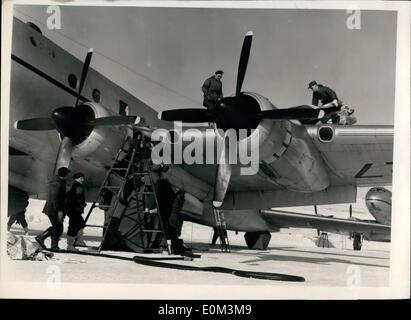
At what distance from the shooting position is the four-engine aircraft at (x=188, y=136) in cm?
820

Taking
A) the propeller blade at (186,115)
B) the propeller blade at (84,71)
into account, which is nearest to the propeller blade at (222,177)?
the propeller blade at (186,115)

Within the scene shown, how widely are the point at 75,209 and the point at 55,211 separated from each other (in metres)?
0.37

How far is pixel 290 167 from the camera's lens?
28.4 ft

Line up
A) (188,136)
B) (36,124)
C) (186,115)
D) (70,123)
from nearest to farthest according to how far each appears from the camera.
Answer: (186,115) → (70,123) → (36,124) → (188,136)

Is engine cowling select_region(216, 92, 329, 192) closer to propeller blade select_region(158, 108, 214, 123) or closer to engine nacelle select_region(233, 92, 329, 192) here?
engine nacelle select_region(233, 92, 329, 192)

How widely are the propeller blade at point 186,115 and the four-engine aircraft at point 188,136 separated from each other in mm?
19

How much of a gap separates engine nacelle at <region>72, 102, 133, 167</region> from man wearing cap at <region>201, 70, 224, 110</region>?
2063 mm

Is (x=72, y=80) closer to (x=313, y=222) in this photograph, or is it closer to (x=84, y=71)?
(x=84, y=71)

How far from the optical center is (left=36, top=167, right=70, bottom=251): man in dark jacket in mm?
8375

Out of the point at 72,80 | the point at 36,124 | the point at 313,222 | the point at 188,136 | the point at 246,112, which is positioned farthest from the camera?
the point at 313,222

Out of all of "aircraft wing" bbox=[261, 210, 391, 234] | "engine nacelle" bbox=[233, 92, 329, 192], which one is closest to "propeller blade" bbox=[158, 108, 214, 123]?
"engine nacelle" bbox=[233, 92, 329, 192]

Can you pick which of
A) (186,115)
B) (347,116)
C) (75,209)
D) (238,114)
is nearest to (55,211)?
(75,209)

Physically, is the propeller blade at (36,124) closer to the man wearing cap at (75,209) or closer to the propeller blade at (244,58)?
the man wearing cap at (75,209)

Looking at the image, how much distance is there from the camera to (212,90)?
8.22m
